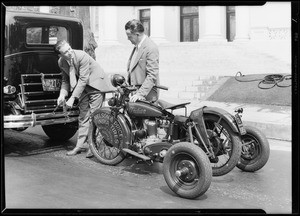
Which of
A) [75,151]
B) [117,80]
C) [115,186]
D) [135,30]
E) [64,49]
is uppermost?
[135,30]

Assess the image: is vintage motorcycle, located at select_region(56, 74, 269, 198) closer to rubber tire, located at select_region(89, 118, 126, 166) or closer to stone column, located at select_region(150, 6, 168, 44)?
rubber tire, located at select_region(89, 118, 126, 166)

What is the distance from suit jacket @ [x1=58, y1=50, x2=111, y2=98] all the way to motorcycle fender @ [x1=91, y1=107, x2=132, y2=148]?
1.58 ft

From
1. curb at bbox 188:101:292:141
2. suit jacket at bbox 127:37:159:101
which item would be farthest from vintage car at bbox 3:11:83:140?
curb at bbox 188:101:292:141

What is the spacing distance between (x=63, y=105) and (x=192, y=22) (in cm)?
1418

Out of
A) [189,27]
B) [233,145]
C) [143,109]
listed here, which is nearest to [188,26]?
[189,27]

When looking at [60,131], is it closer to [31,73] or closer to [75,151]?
[75,151]

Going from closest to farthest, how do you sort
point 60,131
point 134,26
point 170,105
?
1. point 170,105
2. point 134,26
3. point 60,131

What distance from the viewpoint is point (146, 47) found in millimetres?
5195

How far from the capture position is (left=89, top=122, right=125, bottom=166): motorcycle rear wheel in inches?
208

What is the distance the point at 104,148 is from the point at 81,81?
94cm

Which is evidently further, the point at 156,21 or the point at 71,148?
the point at 156,21

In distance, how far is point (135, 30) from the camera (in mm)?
5133

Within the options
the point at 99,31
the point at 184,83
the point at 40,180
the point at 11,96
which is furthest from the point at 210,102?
the point at 99,31

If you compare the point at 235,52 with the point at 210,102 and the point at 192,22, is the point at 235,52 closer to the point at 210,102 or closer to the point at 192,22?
the point at 192,22
